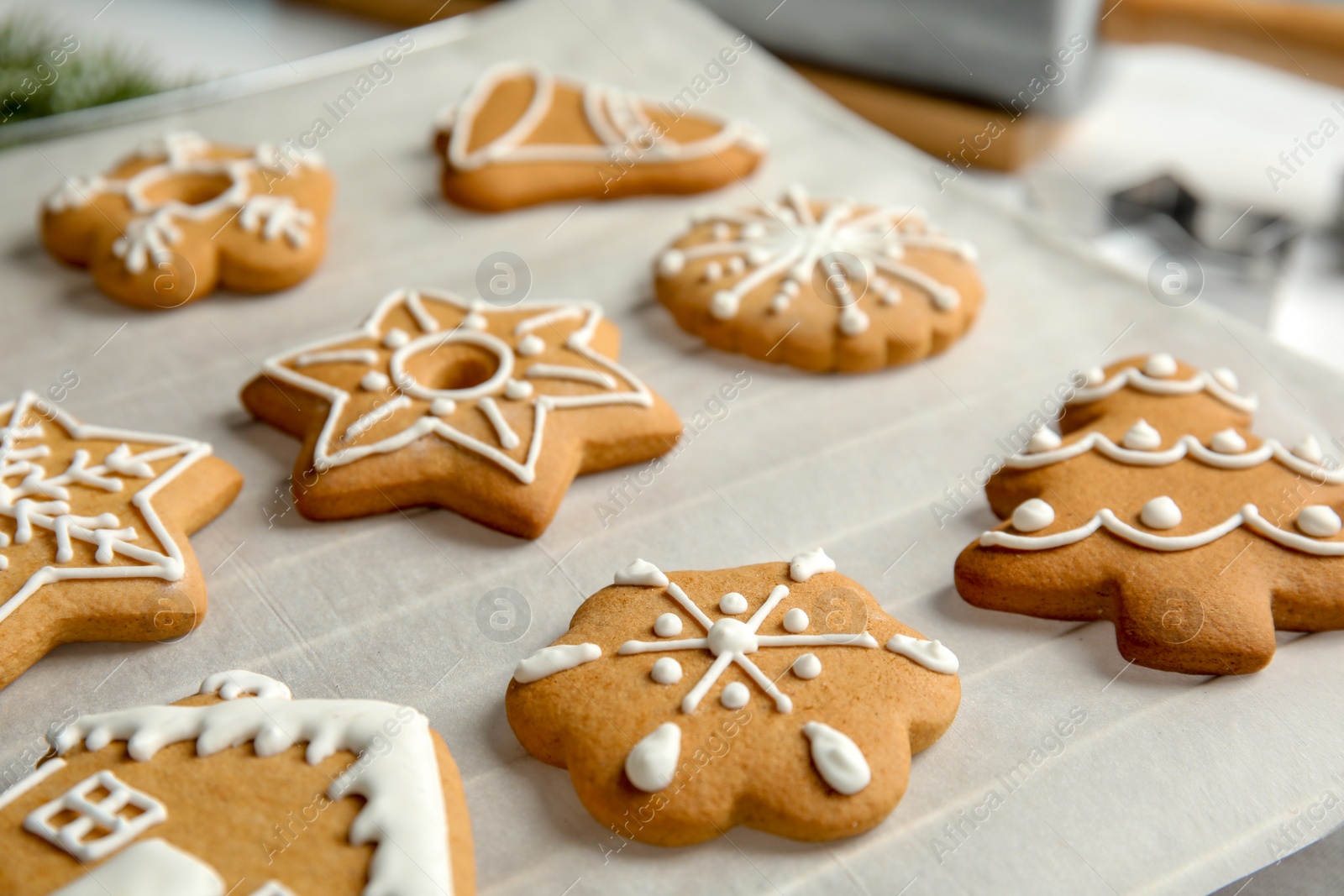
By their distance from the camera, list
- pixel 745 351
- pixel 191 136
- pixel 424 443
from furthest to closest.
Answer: pixel 191 136 < pixel 745 351 < pixel 424 443

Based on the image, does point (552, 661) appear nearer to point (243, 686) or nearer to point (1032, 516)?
point (243, 686)

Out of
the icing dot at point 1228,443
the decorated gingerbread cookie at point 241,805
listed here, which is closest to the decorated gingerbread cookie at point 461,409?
the decorated gingerbread cookie at point 241,805

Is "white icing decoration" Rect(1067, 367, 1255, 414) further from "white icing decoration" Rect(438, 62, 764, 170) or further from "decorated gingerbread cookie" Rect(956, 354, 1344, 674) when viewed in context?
"white icing decoration" Rect(438, 62, 764, 170)

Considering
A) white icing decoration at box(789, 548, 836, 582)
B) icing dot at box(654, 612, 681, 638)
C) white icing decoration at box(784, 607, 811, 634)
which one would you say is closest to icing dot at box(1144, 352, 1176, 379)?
white icing decoration at box(789, 548, 836, 582)

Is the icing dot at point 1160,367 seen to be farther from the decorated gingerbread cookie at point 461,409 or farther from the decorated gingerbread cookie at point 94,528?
the decorated gingerbread cookie at point 94,528

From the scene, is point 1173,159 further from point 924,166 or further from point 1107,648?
point 1107,648

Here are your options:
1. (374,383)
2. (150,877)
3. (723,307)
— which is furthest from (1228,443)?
(150,877)

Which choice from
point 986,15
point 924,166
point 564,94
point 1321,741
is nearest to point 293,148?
point 564,94
